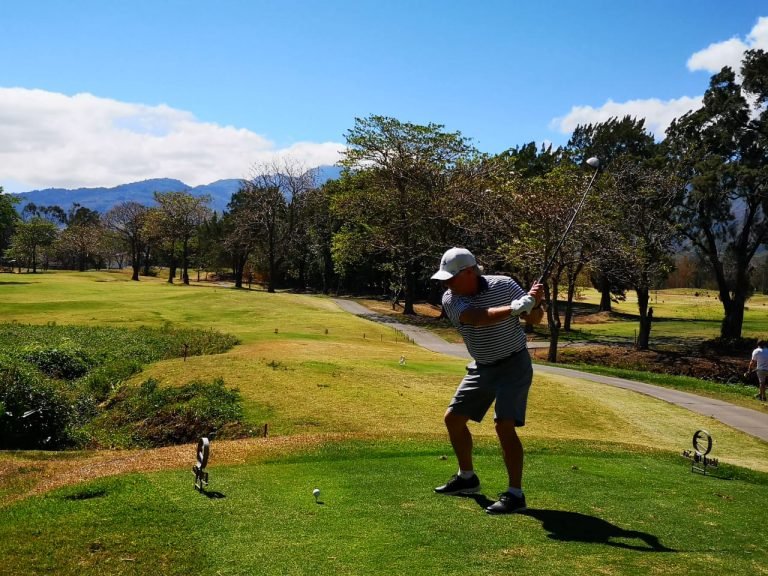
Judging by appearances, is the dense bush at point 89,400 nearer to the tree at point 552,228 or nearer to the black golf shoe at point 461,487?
the black golf shoe at point 461,487

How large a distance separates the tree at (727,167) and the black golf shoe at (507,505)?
39.3m

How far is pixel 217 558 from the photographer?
5.32m

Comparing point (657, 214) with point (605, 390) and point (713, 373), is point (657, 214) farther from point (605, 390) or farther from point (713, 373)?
point (605, 390)

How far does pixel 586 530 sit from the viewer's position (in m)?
6.08

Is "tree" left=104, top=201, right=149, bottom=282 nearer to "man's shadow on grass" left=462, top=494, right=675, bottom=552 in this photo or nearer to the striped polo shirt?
the striped polo shirt

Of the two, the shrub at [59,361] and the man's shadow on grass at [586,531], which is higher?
the man's shadow on grass at [586,531]

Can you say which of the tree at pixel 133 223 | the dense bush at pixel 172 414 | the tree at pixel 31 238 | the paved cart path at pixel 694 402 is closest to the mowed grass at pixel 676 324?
the paved cart path at pixel 694 402

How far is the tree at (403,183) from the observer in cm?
5684

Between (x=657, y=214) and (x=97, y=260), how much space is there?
138610 mm

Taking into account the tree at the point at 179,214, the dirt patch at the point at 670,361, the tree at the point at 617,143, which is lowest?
the dirt patch at the point at 670,361

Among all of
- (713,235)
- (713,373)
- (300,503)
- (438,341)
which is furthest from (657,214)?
(300,503)

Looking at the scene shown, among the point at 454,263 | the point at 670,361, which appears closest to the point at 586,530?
the point at 454,263

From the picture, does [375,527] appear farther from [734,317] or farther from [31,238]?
[31,238]

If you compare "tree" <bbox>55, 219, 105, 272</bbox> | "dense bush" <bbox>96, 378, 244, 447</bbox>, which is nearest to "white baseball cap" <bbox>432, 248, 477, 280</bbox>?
"dense bush" <bbox>96, 378, 244, 447</bbox>
